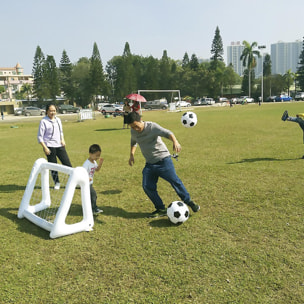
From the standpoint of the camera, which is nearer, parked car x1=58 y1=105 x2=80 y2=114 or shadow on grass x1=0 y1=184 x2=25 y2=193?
shadow on grass x1=0 y1=184 x2=25 y2=193

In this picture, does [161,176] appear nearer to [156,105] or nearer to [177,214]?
Answer: [177,214]

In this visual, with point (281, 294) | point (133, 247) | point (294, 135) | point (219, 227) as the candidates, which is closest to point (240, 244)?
point (219, 227)

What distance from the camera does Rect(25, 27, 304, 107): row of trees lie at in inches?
2603

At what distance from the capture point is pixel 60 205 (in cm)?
454

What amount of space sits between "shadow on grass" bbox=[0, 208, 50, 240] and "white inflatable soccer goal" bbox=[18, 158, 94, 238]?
89 mm

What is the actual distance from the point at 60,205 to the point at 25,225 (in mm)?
1044

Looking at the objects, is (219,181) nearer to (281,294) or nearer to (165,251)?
(165,251)

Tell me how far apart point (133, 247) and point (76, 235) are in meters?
1.02

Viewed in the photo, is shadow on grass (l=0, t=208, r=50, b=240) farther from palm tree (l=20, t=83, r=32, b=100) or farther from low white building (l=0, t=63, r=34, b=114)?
low white building (l=0, t=63, r=34, b=114)

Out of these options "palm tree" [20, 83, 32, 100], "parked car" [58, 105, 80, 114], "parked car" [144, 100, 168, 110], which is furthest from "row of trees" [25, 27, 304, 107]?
"palm tree" [20, 83, 32, 100]

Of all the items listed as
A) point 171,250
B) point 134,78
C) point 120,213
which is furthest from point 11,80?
point 171,250

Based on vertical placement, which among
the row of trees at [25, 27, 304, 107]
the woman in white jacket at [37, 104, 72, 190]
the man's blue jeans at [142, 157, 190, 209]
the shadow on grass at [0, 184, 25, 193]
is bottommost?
the shadow on grass at [0, 184, 25, 193]

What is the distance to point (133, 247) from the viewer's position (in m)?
4.21

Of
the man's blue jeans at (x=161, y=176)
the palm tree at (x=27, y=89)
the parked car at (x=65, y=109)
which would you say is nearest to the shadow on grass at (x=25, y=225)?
the man's blue jeans at (x=161, y=176)
